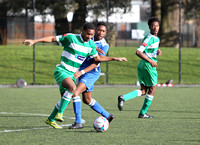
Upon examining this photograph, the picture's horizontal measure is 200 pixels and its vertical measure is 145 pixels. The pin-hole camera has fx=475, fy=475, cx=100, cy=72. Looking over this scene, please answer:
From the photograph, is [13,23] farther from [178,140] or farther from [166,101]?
[178,140]

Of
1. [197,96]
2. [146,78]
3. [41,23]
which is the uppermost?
[41,23]

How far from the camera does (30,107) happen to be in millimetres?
11242

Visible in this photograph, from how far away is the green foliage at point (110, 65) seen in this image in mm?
19406

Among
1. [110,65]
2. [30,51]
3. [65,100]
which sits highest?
[30,51]

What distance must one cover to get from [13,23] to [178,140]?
17748 mm

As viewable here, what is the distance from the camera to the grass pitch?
22.2ft

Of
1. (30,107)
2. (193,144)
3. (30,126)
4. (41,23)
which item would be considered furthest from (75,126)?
(41,23)

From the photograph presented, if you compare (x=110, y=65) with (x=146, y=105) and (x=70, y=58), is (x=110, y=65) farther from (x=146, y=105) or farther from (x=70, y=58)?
(x=70, y=58)

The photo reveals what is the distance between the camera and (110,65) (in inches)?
859

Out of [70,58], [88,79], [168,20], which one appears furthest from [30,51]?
[70,58]

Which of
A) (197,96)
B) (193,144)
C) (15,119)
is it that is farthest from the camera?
(197,96)

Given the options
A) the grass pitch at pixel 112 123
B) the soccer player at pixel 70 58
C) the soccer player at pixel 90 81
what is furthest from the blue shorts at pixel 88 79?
the grass pitch at pixel 112 123

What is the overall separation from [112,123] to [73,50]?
1.60 m

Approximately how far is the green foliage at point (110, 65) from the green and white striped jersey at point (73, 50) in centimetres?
1051
